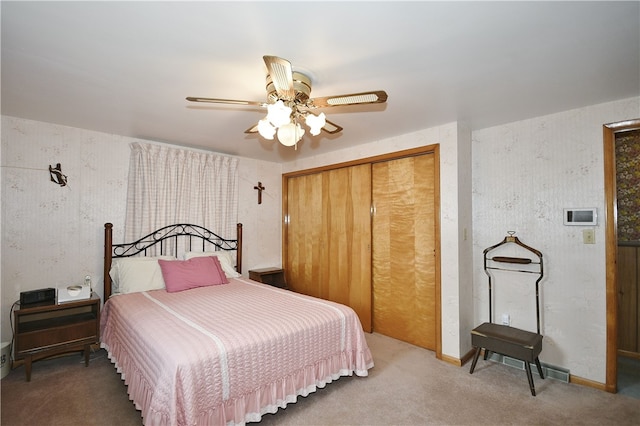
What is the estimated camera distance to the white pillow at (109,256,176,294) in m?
3.02

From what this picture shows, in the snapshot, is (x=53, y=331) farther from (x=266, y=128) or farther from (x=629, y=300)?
(x=629, y=300)

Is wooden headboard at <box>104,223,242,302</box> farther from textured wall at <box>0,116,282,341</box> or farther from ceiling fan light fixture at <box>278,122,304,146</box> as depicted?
ceiling fan light fixture at <box>278,122,304,146</box>

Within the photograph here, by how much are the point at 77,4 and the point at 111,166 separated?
93.3 inches

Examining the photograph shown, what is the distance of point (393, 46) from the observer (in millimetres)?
1635

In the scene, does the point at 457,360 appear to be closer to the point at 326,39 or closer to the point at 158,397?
the point at 158,397

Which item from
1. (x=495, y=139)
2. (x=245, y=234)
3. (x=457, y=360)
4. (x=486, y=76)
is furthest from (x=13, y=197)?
(x=495, y=139)

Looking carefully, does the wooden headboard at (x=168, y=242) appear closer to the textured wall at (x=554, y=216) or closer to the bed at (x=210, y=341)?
the bed at (x=210, y=341)

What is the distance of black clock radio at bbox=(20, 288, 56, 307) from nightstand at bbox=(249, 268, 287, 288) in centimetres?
217

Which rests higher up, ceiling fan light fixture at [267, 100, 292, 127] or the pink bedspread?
ceiling fan light fixture at [267, 100, 292, 127]

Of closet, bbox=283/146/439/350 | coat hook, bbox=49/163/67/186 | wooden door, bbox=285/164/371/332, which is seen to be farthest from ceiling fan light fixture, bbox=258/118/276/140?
coat hook, bbox=49/163/67/186

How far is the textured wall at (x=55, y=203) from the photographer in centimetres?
276

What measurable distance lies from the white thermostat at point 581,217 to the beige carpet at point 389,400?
1.35m

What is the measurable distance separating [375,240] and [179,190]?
2532mm

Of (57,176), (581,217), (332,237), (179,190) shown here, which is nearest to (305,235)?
(332,237)
